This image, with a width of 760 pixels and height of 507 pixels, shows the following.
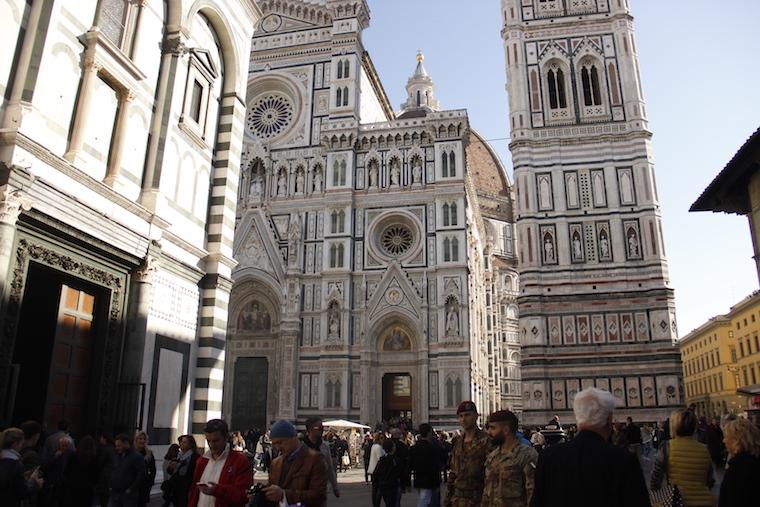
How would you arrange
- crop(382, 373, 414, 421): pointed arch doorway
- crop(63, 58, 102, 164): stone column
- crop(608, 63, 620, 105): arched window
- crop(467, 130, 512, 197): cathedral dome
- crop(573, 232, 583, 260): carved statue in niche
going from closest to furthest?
1. crop(63, 58, 102, 164): stone column
2. crop(573, 232, 583, 260): carved statue in niche
3. crop(382, 373, 414, 421): pointed arch doorway
4. crop(608, 63, 620, 105): arched window
5. crop(467, 130, 512, 197): cathedral dome

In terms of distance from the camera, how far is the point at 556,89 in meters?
32.2

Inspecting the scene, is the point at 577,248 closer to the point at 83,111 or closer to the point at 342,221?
the point at 342,221

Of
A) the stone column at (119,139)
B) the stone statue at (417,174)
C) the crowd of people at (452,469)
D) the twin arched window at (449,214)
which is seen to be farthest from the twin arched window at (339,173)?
the crowd of people at (452,469)

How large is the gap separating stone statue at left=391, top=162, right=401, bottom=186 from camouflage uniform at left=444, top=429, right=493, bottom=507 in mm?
27077

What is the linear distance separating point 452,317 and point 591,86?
14.5 meters

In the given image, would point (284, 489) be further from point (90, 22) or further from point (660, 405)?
point (660, 405)

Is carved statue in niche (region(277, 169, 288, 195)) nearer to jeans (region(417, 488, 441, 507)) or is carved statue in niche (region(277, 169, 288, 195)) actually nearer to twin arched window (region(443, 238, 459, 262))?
twin arched window (region(443, 238, 459, 262))

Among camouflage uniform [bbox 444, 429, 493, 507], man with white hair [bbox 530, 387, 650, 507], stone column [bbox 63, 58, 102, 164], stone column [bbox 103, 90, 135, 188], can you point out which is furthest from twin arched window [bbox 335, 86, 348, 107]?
man with white hair [bbox 530, 387, 650, 507]

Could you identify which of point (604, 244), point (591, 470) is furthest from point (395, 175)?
point (591, 470)

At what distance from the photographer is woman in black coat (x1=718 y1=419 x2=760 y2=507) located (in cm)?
366

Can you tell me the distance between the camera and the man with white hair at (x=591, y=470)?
2.76m

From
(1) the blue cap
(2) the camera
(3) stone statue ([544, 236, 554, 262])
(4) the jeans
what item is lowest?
(4) the jeans

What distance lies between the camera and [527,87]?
106ft

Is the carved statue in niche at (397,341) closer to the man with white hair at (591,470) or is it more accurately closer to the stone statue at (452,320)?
the stone statue at (452,320)
